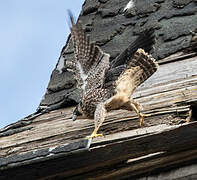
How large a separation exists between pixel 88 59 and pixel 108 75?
25cm

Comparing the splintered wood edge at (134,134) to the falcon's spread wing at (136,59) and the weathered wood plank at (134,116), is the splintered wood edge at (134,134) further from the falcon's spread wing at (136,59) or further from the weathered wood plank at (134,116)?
the falcon's spread wing at (136,59)

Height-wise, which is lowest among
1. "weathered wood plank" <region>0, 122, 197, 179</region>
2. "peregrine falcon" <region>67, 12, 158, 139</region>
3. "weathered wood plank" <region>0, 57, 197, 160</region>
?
"weathered wood plank" <region>0, 122, 197, 179</region>

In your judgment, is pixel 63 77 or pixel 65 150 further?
pixel 63 77

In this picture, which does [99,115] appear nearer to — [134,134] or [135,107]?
[135,107]

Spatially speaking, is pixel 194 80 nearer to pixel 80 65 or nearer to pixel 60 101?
pixel 80 65

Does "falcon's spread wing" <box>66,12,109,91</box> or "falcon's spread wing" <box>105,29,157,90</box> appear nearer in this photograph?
"falcon's spread wing" <box>105,29,157,90</box>

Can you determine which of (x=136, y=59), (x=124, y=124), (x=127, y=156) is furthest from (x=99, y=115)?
(x=127, y=156)

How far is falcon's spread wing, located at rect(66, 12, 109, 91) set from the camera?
141 inches

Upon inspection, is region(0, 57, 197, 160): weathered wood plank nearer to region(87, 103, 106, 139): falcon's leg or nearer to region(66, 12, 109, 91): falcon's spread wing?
region(87, 103, 106, 139): falcon's leg

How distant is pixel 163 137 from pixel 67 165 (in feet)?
1.51

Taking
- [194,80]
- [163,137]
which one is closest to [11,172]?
[163,137]

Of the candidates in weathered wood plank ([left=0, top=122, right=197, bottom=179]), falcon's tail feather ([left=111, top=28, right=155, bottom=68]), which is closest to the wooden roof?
weathered wood plank ([left=0, top=122, right=197, bottom=179])

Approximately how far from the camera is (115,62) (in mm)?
3416

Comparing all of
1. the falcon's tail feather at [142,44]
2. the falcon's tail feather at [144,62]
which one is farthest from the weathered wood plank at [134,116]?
the falcon's tail feather at [142,44]
